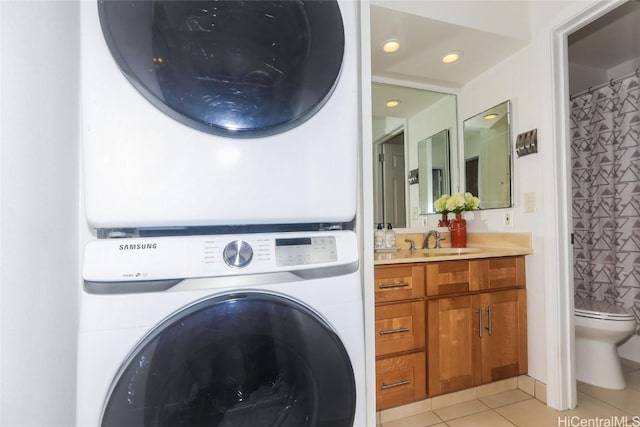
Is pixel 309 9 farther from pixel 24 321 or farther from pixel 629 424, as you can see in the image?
pixel 629 424

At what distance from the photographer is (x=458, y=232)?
2.17 metres

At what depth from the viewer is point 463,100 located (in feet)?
7.75

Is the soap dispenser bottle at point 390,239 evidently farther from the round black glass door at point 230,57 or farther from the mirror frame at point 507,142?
the round black glass door at point 230,57

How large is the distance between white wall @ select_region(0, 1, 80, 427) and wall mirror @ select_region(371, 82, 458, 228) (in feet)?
5.69

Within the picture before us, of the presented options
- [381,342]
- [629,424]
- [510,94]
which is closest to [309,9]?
[381,342]

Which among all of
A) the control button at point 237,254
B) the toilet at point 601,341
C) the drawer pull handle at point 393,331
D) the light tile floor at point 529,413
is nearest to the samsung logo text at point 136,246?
the control button at point 237,254

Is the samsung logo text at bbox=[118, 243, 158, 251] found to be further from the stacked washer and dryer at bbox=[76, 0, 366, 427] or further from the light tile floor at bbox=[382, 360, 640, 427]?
the light tile floor at bbox=[382, 360, 640, 427]

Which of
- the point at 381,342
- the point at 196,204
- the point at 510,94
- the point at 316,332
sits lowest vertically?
the point at 381,342

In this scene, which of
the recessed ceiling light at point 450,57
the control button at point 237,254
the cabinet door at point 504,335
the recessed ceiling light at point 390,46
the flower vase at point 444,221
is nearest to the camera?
the control button at point 237,254

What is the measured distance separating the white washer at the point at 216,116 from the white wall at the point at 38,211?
11 centimetres

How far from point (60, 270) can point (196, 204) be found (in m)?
0.40

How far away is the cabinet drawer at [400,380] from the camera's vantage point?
57.7 inches

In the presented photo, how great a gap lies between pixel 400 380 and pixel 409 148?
1534 mm

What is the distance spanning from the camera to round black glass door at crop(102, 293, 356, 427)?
63cm
